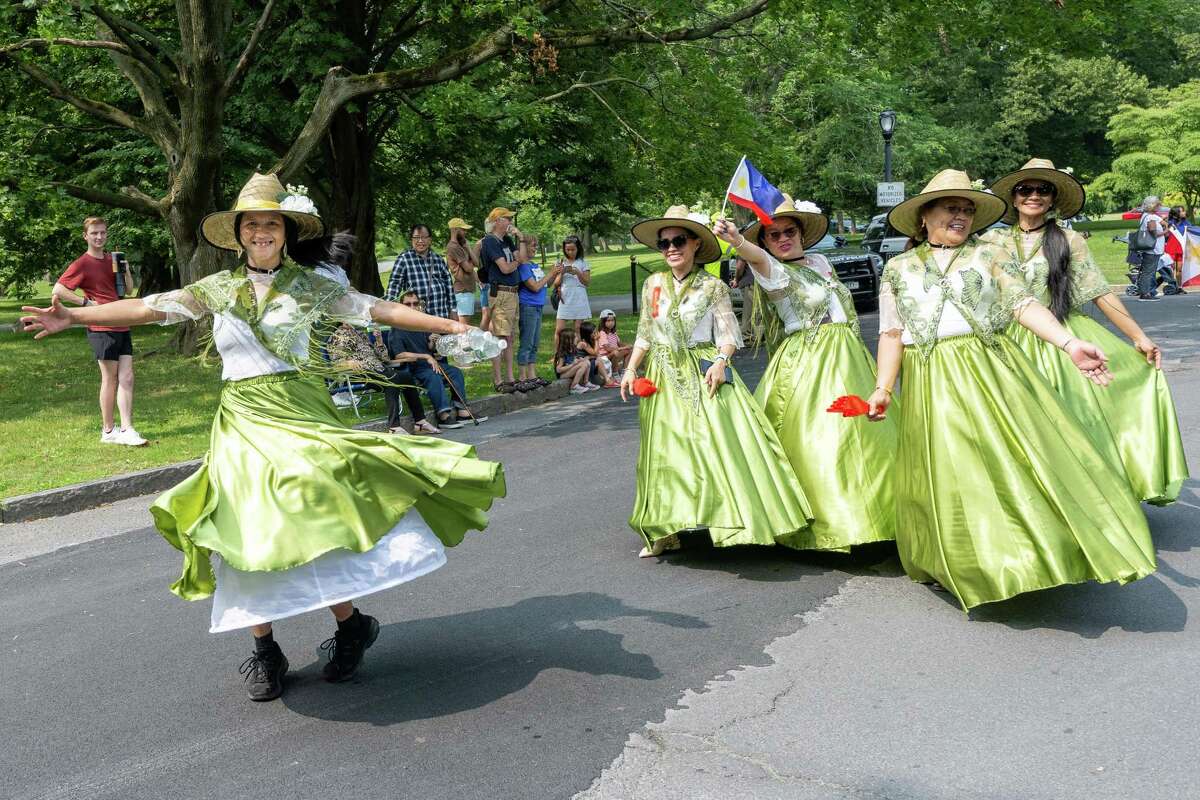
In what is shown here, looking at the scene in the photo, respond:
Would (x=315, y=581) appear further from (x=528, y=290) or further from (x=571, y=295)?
(x=571, y=295)

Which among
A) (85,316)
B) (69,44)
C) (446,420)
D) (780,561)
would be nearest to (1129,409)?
(780,561)

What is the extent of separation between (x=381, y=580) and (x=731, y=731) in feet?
4.60

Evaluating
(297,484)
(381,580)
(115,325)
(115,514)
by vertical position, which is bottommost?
(115,514)

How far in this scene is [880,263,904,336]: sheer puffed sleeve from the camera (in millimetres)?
6016

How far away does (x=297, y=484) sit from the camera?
14.9 ft

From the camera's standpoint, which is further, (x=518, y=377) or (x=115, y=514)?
(x=518, y=377)

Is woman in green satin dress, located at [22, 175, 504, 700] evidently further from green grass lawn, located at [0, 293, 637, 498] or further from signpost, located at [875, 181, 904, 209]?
signpost, located at [875, 181, 904, 209]

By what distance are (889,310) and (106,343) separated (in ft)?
24.6

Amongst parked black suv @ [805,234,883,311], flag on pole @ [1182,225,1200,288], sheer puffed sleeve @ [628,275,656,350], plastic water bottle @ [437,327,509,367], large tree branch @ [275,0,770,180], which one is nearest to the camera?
plastic water bottle @ [437,327,509,367]

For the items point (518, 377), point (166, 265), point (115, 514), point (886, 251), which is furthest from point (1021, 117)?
point (115, 514)

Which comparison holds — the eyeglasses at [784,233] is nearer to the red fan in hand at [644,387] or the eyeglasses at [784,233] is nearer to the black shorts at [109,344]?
the red fan in hand at [644,387]

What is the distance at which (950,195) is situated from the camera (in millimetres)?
5855

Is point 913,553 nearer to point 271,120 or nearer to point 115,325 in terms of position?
point 115,325

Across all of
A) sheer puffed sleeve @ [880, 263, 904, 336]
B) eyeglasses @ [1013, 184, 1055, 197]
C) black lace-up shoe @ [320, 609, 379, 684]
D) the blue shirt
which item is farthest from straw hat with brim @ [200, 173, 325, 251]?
the blue shirt
